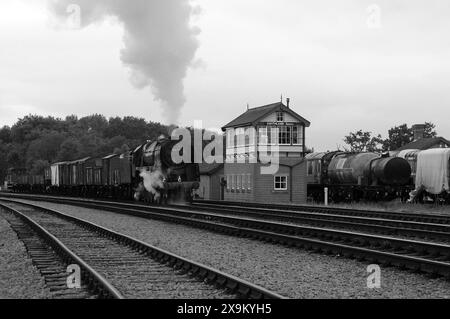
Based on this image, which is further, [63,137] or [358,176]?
[63,137]

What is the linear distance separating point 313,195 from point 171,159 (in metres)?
16.1

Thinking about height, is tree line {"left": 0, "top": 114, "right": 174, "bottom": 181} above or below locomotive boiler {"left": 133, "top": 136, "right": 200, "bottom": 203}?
above

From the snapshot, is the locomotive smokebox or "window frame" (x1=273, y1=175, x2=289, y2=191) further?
"window frame" (x1=273, y1=175, x2=289, y2=191)

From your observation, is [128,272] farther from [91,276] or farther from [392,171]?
[392,171]

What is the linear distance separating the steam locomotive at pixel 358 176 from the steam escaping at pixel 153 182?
11.9m

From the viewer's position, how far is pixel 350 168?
38.8 m

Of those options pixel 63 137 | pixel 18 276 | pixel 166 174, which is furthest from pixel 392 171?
pixel 63 137

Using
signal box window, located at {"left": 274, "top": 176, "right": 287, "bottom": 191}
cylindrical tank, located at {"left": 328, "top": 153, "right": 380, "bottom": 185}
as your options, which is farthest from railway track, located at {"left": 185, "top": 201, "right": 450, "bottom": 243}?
signal box window, located at {"left": 274, "top": 176, "right": 287, "bottom": 191}

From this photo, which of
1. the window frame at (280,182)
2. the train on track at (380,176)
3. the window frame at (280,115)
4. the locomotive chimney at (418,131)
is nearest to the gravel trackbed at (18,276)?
the train on track at (380,176)

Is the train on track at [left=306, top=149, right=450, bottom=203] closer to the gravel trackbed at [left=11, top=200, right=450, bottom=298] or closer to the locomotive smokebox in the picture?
the locomotive smokebox

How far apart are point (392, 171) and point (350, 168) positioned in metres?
3.63

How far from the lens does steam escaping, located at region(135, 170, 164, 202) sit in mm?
32062

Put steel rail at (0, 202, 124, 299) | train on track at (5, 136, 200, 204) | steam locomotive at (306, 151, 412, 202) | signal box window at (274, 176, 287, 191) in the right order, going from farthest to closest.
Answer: signal box window at (274, 176, 287, 191)
steam locomotive at (306, 151, 412, 202)
train on track at (5, 136, 200, 204)
steel rail at (0, 202, 124, 299)
